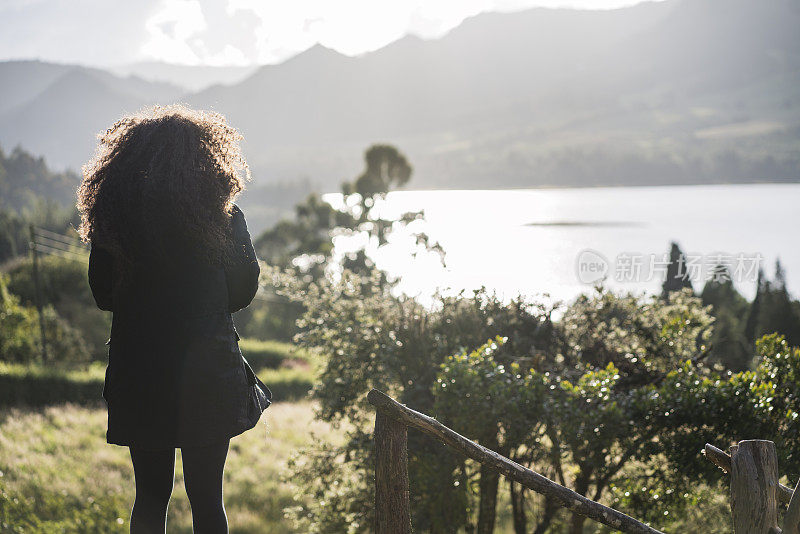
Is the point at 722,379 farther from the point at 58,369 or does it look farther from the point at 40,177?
the point at 40,177

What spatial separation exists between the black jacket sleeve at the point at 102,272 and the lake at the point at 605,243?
13.1 feet

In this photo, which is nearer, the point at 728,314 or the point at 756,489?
the point at 756,489

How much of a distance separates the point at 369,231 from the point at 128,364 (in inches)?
1005

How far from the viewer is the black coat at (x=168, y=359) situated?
2275mm

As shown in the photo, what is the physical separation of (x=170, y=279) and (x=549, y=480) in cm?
154

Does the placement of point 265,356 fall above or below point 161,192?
below

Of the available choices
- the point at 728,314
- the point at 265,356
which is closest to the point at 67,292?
the point at 265,356

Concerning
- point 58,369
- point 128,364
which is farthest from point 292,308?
point 128,364

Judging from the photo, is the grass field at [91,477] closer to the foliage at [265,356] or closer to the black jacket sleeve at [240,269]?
the black jacket sleeve at [240,269]

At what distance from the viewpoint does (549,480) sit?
2.23m

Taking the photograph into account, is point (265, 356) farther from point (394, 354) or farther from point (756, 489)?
point (756, 489)

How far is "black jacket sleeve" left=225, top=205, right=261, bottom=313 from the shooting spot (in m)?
2.37

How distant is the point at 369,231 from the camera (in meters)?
27.8

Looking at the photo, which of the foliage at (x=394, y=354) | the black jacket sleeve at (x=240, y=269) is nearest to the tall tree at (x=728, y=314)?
the foliage at (x=394, y=354)
